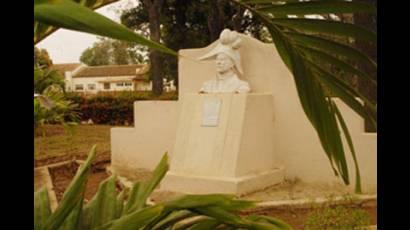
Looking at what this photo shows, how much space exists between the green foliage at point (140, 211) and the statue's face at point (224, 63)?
5.29 metres

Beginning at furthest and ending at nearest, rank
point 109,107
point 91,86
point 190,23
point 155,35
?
1. point 91,86
2. point 190,23
3. point 155,35
4. point 109,107

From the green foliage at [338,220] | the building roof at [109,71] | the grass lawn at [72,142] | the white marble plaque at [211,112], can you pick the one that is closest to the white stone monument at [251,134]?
the white marble plaque at [211,112]

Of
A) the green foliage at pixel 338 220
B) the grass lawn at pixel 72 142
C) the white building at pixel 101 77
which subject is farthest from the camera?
the white building at pixel 101 77

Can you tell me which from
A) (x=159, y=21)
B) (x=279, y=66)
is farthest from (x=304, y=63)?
(x=159, y=21)

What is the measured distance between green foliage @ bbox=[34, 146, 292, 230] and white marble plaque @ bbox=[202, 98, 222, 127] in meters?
4.92

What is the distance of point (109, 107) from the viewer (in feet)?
53.6

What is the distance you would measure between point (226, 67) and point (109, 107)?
10257 millimetres

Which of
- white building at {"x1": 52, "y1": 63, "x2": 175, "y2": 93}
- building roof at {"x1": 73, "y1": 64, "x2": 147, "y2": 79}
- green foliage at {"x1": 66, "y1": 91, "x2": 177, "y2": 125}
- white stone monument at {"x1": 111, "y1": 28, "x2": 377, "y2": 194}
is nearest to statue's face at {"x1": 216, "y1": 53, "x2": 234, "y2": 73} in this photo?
white stone monument at {"x1": 111, "y1": 28, "x2": 377, "y2": 194}

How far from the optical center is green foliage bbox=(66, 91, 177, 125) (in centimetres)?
1595

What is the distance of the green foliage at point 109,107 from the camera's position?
15953mm

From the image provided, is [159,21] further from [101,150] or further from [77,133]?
[101,150]

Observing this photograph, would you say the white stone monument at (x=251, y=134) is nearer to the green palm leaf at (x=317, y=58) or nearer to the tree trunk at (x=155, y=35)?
the green palm leaf at (x=317, y=58)

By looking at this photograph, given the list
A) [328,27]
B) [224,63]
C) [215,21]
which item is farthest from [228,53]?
[215,21]

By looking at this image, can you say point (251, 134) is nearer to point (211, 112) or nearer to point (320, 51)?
point (211, 112)
